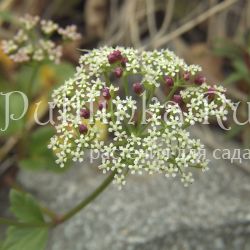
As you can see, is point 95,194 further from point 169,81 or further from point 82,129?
point 169,81

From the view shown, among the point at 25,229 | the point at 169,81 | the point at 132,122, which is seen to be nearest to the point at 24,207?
the point at 25,229

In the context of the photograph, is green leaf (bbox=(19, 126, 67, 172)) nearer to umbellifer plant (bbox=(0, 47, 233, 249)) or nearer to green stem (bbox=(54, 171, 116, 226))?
green stem (bbox=(54, 171, 116, 226))

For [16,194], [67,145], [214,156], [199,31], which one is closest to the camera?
[67,145]

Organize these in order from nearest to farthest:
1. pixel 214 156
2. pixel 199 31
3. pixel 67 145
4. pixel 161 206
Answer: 1. pixel 67 145
2. pixel 161 206
3. pixel 214 156
4. pixel 199 31

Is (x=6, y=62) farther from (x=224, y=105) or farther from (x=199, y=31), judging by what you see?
(x=224, y=105)

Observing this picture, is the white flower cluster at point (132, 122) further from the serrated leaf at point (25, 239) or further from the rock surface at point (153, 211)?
the rock surface at point (153, 211)

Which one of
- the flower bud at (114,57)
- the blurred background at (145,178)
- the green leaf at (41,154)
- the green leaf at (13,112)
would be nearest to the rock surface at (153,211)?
the blurred background at (145,178)

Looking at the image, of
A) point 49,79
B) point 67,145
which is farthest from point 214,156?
point 67,145
